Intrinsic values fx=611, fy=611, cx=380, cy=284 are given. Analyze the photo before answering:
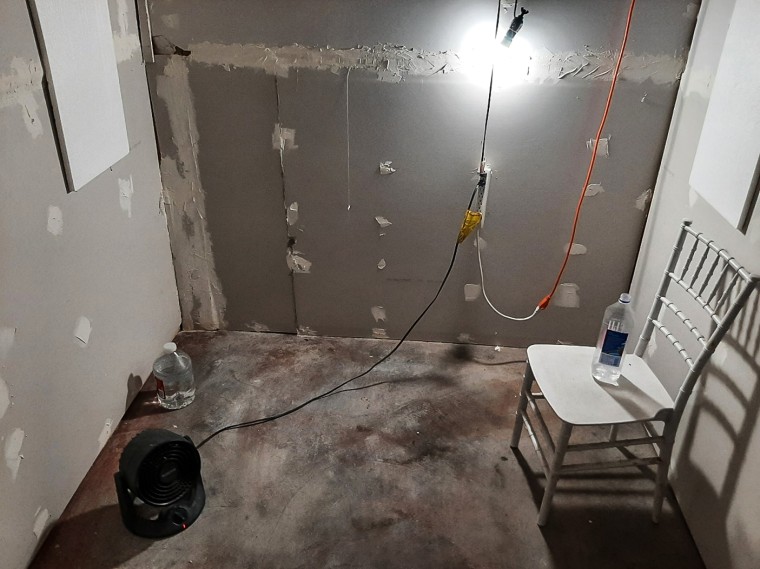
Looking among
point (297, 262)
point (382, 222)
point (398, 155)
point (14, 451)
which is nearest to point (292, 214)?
point (297, 262)

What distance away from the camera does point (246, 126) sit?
244 centimetres

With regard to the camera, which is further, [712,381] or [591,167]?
[591,167]

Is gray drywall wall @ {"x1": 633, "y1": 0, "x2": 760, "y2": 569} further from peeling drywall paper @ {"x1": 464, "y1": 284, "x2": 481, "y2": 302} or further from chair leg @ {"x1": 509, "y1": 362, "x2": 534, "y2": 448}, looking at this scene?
peeling drywall paper @ {"x1": 464, "y1": 284, "x2": 481, "y2": 302}

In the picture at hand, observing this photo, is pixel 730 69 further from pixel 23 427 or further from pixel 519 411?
pixel 23 427

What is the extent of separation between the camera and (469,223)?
8.05 ft

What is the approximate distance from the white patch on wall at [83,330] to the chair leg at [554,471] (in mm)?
1565

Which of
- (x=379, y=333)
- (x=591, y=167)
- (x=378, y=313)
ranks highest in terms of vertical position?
(x=591, y=167)

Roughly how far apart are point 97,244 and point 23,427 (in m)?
0.65

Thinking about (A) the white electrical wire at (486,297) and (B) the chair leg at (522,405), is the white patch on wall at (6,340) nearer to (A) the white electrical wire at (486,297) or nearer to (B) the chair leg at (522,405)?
(B) the chair leg at (522,405)

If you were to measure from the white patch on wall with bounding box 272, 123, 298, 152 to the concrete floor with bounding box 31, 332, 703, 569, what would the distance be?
938mm

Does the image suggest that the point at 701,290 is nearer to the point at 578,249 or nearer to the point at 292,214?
the point at 578,249

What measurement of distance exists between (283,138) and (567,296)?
4.57 ft

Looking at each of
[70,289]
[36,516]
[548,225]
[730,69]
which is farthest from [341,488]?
[730,69]

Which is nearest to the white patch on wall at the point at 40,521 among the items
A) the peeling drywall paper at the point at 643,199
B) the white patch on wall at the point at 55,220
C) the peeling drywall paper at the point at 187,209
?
the white patch on wall at the point at 55,220
